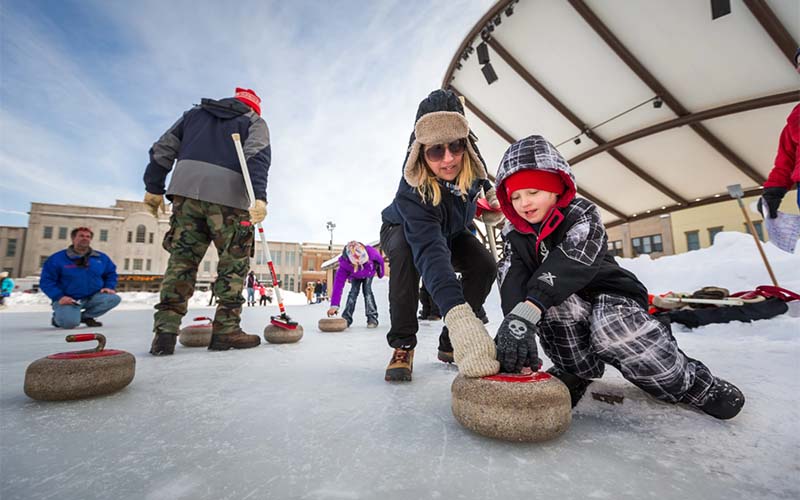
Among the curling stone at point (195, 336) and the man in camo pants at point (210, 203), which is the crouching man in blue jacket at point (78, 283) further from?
the man in camo pants at point (210, 203)

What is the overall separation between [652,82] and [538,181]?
5.39 meters

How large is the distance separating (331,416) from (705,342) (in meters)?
2.62

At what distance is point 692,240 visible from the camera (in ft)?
58.9

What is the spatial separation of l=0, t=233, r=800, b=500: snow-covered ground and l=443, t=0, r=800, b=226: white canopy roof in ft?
15.0

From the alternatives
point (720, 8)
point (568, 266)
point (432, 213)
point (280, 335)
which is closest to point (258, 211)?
point (280, 335)

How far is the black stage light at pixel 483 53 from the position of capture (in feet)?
17.8

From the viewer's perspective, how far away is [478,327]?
112 cm

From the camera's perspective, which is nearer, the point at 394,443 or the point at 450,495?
the point at 450,495

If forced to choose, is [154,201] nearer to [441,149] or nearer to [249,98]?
[249,98]

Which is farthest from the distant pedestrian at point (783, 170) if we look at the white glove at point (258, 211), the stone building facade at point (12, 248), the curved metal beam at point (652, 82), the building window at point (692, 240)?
the stone building facade at point (12, 248)

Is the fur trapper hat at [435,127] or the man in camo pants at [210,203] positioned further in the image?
the man in camo pants at [210,203]

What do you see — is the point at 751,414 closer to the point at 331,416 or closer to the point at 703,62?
the point at 331,416

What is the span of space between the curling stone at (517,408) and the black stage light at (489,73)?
19.1 ft

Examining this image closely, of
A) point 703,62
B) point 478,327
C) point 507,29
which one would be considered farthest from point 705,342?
point 507,29
